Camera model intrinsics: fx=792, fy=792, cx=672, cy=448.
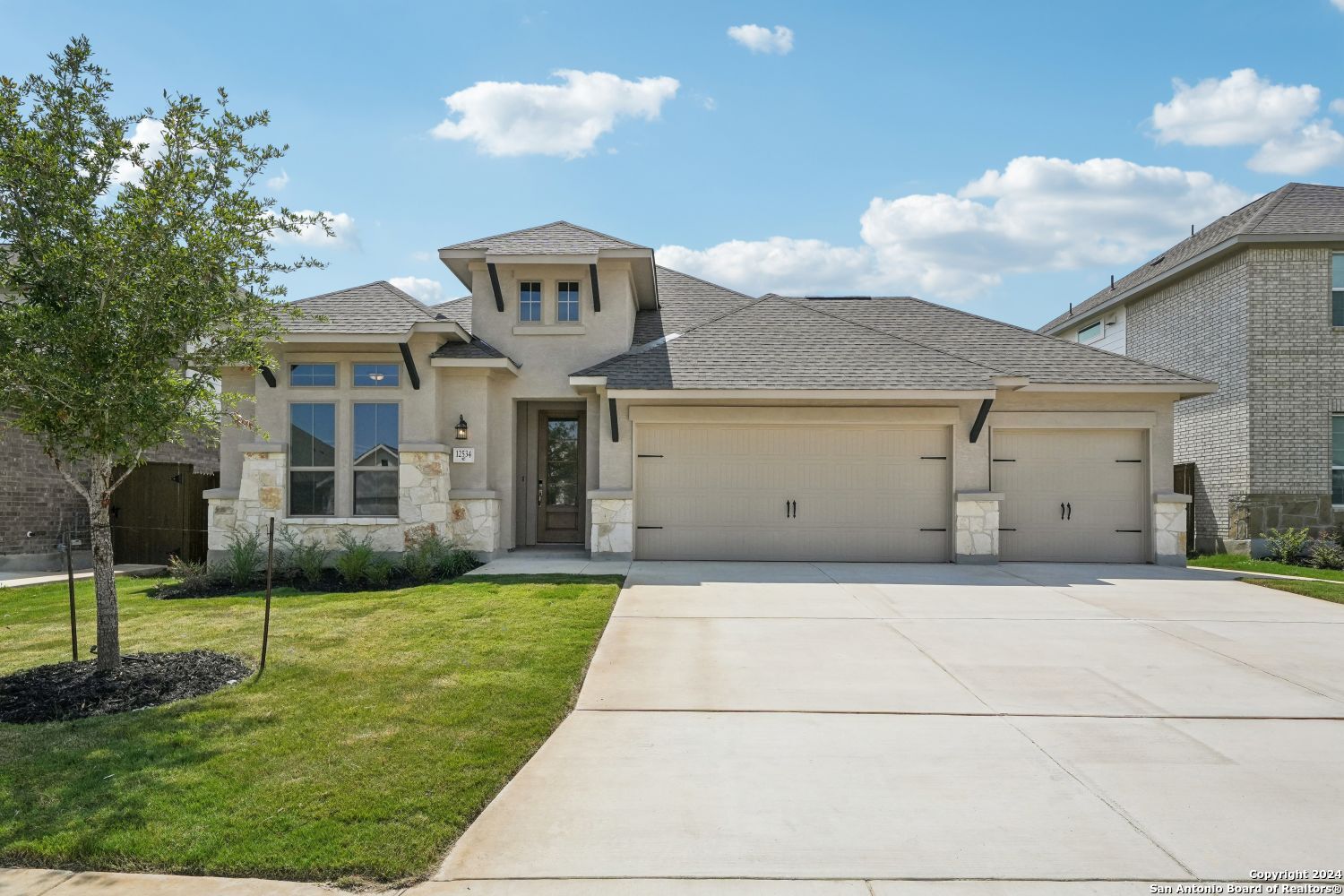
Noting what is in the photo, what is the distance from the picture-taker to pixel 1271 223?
14.5m

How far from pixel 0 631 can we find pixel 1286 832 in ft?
34.9

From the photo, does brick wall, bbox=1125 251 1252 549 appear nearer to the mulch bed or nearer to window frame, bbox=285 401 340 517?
window frame, bbox=285 401 340 517

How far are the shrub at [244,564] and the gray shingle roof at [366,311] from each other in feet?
10.4

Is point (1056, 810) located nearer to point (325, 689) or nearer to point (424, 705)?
point (424, 705)

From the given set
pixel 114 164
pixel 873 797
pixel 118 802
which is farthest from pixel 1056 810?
pixel 114 164

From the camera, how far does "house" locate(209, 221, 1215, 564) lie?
39.8 feet

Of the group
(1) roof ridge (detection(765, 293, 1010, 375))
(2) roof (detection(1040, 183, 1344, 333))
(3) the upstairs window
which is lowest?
(1) roof ridge (detection(765, 293, 1010, 375))

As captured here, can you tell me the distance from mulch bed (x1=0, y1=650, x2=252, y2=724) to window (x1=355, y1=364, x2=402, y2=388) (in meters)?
6.20

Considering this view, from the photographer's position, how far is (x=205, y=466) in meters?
17.8

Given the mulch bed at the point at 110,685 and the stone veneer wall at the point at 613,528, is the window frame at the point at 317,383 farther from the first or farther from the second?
the mulch bed at the point at 110,685

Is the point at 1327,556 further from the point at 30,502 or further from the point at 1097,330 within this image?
the point at 30,502

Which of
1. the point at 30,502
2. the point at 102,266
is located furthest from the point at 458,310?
the point at 102,266

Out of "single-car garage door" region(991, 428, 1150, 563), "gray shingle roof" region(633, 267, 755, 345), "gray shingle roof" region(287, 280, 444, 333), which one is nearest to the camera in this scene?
"gray shingle roof" region(287, 280, 444, 333)

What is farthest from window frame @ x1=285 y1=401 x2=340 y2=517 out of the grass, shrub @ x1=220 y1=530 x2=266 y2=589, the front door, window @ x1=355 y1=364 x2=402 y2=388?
the grass
